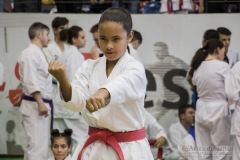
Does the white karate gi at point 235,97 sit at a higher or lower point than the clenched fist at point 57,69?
lower

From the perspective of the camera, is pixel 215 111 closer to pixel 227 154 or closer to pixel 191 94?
pixel 227 154

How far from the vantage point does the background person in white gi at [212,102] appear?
7.12 meters

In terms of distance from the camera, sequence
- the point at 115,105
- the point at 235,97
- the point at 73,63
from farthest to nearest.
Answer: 1. the point at 73,63
2. the point at 235,97
3. the point at 115,105

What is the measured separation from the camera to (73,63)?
7.73 meters

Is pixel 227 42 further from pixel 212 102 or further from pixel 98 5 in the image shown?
pixel 98 5

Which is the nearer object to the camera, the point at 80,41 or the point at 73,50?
the point at 73,50

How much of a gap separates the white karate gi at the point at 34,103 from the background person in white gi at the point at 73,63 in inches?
15.0

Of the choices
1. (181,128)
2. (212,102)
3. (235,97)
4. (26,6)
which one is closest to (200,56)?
(212,102)

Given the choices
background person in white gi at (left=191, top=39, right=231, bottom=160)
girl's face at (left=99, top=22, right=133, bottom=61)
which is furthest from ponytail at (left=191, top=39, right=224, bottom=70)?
girl's face at (left=99, top=22, right=133, bottom=61)

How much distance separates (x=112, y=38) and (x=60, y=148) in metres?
2.86

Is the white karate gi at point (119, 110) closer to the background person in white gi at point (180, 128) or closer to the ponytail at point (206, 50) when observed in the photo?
the ponytail at point (206, 50)

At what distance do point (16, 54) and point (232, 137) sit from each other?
10.9 feet

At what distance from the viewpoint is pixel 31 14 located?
28.6 feet

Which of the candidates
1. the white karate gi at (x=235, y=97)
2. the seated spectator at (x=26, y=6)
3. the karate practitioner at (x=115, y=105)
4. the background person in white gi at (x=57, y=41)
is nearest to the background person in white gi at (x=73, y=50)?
the background person in white gi at (x=57, y=41)
